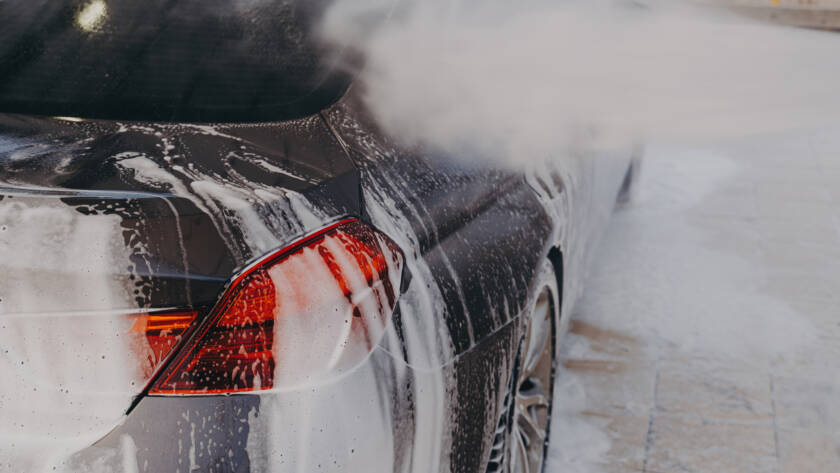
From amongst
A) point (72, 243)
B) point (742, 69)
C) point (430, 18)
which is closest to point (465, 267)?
point (430, 18)

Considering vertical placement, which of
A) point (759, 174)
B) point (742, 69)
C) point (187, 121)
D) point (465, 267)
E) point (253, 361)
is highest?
point (187, 121)

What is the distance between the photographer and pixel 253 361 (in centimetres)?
110

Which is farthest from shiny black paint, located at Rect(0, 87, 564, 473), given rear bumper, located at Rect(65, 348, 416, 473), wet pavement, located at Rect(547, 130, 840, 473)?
wet pavement, located at Rect(547, 130, 840, 473)

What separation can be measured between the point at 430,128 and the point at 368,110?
0.21m

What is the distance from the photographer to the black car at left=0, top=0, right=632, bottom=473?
3.35 feet

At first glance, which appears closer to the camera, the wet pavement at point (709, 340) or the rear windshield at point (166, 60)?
the rear windshield at point (166, 60)

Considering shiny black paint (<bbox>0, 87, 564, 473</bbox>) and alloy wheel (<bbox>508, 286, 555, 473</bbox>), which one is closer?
shiny black paint (<bbox>0, 87, 564, 473</bbox>)

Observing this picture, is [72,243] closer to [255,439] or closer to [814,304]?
[255,439]

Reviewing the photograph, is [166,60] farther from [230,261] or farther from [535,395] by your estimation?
[535,395]

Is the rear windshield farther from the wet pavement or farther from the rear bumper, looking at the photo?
the wet pavement

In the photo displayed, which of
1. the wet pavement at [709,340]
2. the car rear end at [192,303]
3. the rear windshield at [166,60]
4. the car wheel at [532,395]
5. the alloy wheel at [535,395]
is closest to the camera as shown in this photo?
the car rear end at [192,303]

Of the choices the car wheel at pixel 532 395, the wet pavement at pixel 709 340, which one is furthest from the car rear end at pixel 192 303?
the wet pavement at pixel 709 340

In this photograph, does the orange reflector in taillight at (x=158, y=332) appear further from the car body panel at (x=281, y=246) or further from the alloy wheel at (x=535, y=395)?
the alloy wheel at (x=535, y=395)

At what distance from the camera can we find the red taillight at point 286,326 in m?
1.08
